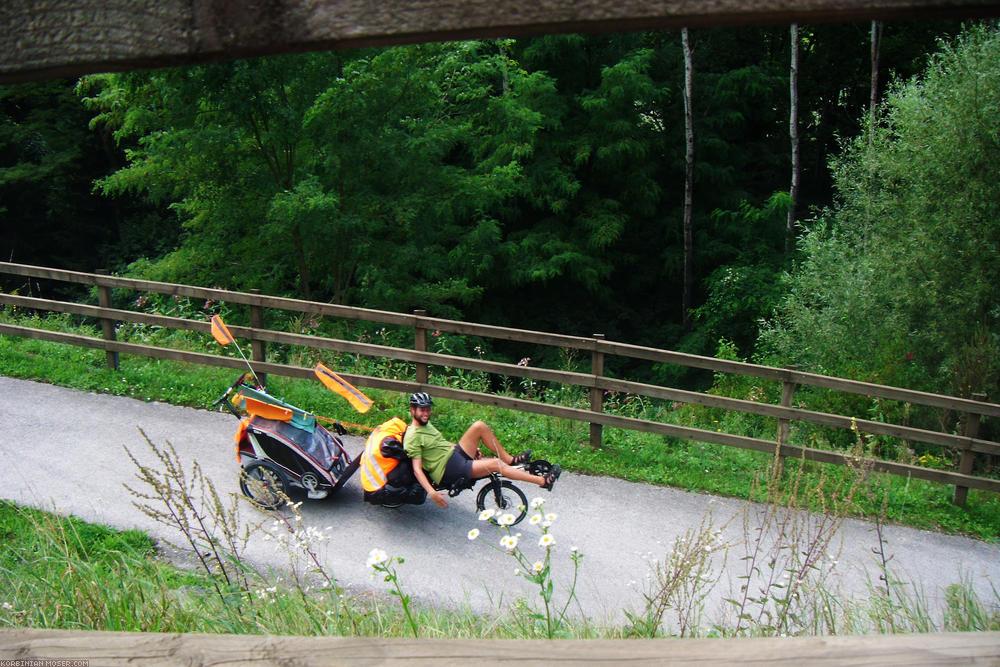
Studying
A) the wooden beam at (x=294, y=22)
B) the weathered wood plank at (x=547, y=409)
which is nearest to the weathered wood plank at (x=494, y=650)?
the wooden beam at (x=294, y=22)

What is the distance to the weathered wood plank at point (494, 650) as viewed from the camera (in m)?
1.29

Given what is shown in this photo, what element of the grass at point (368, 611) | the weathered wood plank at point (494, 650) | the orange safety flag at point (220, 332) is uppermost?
the weathered wood plank at point (494, 650)

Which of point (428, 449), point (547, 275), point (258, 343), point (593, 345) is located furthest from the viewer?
point (547, 275)

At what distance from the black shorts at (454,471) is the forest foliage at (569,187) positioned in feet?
24.9

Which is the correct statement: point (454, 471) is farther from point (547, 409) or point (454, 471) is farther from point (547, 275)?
point (547, 275)

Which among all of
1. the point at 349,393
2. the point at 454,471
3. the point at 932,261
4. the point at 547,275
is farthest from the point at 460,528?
the point at 547,275

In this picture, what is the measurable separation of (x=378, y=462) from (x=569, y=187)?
49.9 ft

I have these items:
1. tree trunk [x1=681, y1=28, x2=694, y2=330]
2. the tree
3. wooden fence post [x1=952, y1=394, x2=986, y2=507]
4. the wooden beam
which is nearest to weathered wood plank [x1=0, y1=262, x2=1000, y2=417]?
wooden fence post [x1=952, y1=394, x2=986, y2=507]

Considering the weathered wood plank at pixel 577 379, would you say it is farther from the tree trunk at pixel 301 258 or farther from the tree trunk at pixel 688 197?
the tree trunk at pixel 688 197

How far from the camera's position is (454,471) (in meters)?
6.78

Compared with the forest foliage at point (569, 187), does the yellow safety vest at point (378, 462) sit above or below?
below

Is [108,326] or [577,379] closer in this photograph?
[577,379]

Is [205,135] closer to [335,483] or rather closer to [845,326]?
[335,483]

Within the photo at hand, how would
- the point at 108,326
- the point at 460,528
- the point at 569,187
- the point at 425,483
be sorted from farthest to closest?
the point at 569,187 → the point at 108,326 → the point at 460,528 → the point at 425,483
